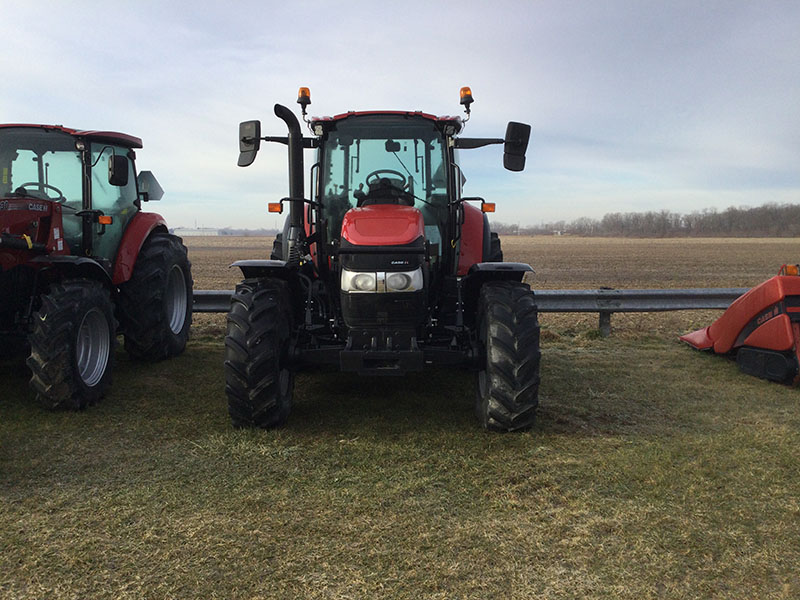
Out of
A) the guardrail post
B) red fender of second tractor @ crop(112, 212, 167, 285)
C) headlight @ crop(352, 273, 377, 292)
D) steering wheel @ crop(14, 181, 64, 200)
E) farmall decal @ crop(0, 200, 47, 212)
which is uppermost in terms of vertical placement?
steering wheel @ crop(14, 181, 64, 200)

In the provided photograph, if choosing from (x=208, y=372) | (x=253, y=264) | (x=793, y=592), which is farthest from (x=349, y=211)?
(x=793, y=592)

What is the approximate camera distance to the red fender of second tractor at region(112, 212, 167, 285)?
5.98m

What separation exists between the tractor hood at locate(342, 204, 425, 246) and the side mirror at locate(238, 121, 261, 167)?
0.84m

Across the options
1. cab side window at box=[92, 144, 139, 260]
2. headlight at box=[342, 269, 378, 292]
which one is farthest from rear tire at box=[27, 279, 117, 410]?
headlight at box=[342, 269, 378, 292]

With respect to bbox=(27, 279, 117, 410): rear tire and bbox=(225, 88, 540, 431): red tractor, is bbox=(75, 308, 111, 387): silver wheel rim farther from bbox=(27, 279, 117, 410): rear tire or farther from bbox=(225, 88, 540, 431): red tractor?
bbox=(225, 88, 540, 431): red tractor

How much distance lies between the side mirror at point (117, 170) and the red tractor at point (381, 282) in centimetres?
148

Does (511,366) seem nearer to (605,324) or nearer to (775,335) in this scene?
(775,335)

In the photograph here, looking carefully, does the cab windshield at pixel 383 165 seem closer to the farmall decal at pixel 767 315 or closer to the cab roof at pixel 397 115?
the cab roof at pixel 397 115

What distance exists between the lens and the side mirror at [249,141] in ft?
15.1

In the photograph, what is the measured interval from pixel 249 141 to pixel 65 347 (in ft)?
6.60

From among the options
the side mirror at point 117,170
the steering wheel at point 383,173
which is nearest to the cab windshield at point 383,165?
the steering wheel at point 383,173

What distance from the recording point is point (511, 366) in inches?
163

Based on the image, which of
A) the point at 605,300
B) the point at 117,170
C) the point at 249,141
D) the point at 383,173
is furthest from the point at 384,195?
the point at 605,300

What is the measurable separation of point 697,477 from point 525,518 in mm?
1184
